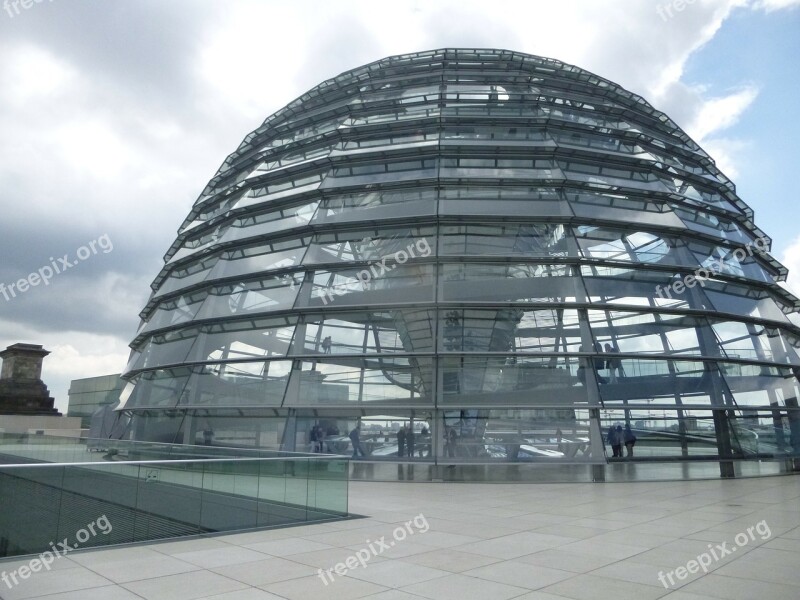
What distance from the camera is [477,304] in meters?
15.8

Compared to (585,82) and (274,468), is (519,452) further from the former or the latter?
(585,82)

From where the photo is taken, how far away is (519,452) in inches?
583

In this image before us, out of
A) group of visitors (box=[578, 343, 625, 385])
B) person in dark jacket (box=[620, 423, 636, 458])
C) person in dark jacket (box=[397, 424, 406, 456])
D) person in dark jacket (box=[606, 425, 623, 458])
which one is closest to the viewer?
person in dark jacket (box=[606, 425, 623, 458])

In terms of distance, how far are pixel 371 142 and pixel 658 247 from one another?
9.93 m

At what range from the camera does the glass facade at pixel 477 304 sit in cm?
1523

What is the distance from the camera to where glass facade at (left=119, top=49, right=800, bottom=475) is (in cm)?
1523

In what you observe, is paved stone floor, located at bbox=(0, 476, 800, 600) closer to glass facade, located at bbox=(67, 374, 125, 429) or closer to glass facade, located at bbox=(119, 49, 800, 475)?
glass facade, located at bbox=(119, 49, 800, 475)

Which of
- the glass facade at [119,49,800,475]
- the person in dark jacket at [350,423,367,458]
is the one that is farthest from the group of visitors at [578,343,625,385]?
the person in dark jacket at [350,423,367,458]

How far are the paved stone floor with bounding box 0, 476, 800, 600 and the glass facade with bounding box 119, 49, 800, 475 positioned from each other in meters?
4.12

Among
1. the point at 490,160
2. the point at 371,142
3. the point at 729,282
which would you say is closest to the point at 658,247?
the point at 729,282

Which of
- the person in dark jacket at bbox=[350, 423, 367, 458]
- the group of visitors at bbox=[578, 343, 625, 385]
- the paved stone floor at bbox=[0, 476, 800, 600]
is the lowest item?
the paved stone floor at bbox=[0, 476, 800, 600]

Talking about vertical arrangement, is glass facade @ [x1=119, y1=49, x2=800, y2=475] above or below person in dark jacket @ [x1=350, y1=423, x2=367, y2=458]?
above

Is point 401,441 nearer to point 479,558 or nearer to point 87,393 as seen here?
point 479,558

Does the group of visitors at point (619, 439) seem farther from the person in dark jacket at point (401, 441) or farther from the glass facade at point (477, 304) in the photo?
the person in dark jacket at point (401, 441)
